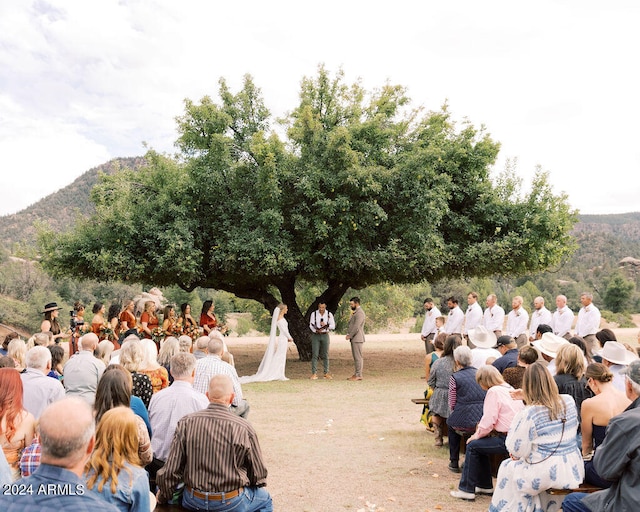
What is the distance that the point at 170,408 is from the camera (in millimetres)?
5711

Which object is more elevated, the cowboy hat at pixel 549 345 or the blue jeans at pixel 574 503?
the cowboy hat at pixel 549 345

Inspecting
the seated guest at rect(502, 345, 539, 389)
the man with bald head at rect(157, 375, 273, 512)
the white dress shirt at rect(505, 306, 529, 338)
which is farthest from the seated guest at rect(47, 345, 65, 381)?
the white dress shirt at rect(505, 306, 529, 338)

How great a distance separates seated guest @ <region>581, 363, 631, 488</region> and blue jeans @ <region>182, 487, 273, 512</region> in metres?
→ 2.87

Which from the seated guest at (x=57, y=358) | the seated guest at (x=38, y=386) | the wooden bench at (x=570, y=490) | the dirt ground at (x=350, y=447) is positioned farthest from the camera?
the seated guest at (x=57, y=358)

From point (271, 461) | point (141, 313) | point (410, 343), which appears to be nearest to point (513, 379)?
point (271, 461)

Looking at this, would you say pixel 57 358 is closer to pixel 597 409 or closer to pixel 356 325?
pixel 597 409

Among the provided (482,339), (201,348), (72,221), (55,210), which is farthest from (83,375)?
(55,210)

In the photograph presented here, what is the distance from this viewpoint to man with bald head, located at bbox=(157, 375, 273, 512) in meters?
4.71

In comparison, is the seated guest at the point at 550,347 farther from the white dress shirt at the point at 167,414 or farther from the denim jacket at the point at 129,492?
the denim jacket at the point at 129,492

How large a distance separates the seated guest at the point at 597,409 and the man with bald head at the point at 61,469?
14.7 ft

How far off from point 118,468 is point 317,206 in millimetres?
13236

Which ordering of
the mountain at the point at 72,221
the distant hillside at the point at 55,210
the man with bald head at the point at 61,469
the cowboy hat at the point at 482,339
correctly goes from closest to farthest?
the man with bald head at the point at 61,469
the cowboy hat at the point at 482,339
the distant hillside at the point at 55,210
the mountain at the point at 72,221

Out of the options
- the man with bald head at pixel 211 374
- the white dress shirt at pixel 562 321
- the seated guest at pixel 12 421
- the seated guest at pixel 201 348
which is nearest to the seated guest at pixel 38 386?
the seated guest at pixel 12 421

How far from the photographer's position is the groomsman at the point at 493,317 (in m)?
16.2
